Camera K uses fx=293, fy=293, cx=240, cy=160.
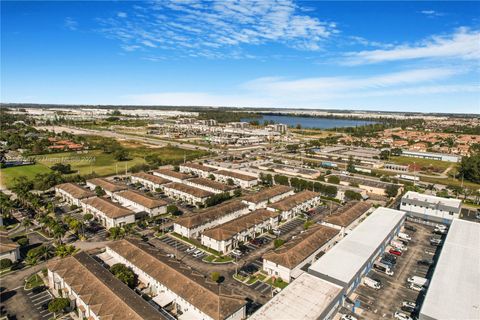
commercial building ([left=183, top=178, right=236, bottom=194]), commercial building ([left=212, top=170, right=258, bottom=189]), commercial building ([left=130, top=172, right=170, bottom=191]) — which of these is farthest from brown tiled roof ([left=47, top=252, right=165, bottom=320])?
commercial building ([left=212, top=170, right=258, bottom=189])

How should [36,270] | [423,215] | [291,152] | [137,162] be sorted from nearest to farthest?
[36,270] → [423,215] → [137,162] → [291,152]

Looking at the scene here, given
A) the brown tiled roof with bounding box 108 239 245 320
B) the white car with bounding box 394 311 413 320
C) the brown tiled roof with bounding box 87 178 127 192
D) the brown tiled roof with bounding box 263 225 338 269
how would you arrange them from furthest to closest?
1. the brown tiled roof with bounding box 87 178 127 192
2. the brown tiled roof with bounding box 263 225 338 269
3. the white car with bounding box 394 311 413 320
4. the brown tiled roof with bounding box 108 239 245 320

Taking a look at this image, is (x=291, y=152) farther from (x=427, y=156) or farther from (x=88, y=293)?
(x=88, y=293)

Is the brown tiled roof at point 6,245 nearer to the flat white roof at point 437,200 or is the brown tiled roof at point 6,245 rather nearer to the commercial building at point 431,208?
the commercial building at point 431,208

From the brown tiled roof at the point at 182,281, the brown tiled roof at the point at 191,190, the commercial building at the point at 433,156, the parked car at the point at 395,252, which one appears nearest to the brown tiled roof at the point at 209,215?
the brown tiled roof at the point at 191,190

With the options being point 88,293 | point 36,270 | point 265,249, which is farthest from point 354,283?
point 36,270

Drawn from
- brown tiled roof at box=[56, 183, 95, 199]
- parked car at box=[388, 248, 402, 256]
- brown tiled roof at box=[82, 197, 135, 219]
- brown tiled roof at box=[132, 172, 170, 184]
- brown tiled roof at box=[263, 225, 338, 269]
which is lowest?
parked car at box=[388, 248, 402, 256]

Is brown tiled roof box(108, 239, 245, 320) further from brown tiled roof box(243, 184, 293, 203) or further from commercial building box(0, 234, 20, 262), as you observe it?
Result: brown tiled roof box(243, 184, 293, 203)
